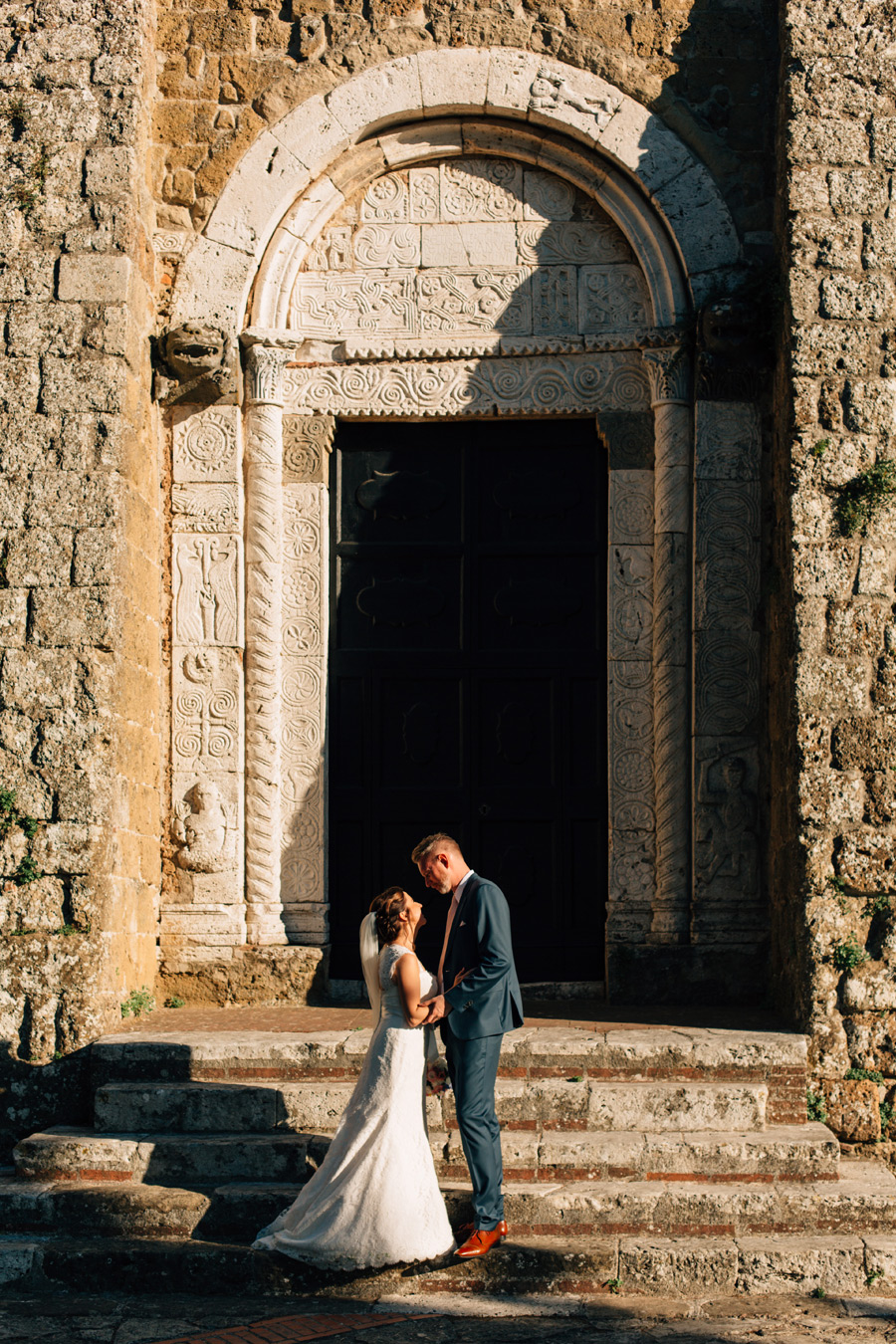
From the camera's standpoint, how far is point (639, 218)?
24.0ft

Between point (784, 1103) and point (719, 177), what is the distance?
470cm

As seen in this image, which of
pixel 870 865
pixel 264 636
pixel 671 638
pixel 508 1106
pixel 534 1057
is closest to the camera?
pixel 508 1106

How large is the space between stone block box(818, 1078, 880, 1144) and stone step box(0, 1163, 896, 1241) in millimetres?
684

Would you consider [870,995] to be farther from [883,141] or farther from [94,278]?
[94,278]

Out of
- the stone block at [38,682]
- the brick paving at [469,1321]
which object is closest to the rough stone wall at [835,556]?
the brick paving at [469,1321]

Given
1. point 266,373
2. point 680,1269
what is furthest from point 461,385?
point 680,1269

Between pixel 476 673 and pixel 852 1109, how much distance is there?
9.58 ft

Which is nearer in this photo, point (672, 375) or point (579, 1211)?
point (579, 1211)

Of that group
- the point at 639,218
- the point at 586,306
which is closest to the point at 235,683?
the point at 586,306

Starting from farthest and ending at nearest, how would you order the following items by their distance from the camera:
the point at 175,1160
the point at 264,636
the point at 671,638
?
the point at 264,636 → the point at 671,638 → the point at 175,1160

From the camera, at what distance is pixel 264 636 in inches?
285

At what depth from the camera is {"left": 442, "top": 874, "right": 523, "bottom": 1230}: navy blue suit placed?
4.85m

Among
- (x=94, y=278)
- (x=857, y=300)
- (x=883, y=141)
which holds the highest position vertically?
(x=883, y=141)

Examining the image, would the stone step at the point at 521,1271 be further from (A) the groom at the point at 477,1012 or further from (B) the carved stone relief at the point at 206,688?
(B) the carved stone relief at the point at 206,688
